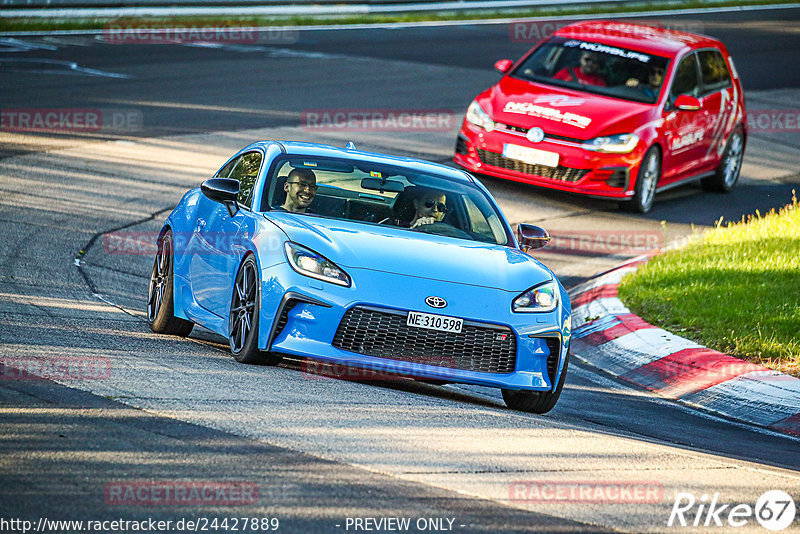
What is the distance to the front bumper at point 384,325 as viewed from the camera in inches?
276

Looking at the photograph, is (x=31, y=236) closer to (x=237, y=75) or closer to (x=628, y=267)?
(x=628, y=267)

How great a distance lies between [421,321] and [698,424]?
6.97ft

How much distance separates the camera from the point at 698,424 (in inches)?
315

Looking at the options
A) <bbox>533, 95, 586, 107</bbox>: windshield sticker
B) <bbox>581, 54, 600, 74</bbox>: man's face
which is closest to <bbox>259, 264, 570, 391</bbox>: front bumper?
<bbox>533, 95, 586, 107</bbox>: windshield sticker

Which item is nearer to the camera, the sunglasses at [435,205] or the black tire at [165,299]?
the sunglasses at [435,205]

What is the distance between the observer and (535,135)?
47.8 ft

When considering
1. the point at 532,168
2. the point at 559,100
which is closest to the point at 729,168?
the point at 559,100

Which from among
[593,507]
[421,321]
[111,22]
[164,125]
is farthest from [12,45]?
[593,507]

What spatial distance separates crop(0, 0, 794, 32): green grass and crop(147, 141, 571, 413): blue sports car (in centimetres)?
1796

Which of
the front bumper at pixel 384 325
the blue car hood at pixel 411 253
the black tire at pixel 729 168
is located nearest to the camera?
the front bumper at pixel 384 325

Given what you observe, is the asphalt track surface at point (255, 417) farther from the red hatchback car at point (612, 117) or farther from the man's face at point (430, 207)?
the man's face at point (430, 207)

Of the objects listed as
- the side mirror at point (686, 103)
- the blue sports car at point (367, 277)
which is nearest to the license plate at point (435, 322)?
the blue sports car at point (367, 277)

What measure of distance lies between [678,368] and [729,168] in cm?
836

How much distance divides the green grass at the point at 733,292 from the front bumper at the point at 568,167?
162 centimetres
